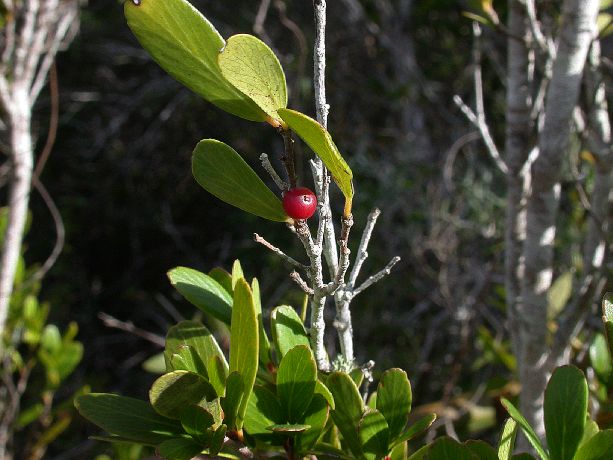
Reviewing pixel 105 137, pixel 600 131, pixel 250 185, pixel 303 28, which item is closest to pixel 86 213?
pixel 105 137

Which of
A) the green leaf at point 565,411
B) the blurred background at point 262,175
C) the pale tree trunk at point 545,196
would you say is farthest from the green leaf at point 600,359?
the blurred background at point 262,175

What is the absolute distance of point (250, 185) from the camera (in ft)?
1.77

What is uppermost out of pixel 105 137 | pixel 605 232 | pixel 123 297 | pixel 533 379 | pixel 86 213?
pixel 605 232

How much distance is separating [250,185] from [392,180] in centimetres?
229

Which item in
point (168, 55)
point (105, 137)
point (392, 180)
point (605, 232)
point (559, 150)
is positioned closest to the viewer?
point (168, 55)

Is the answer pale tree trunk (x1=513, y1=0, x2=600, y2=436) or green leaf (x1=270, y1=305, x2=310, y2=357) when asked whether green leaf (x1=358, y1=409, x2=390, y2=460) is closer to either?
green leaf (x1=270, y1=305, x2=310, y2=357)

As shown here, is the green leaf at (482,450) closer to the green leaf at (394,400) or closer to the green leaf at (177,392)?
the green leaf at (394,400)

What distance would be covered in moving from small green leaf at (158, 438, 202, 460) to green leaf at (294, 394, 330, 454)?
0.28ft

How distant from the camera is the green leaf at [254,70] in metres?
0.47

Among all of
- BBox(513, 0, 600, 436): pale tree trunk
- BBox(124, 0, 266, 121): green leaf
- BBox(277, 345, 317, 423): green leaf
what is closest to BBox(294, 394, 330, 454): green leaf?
BBox(277, 345, 317, 423): green leaf

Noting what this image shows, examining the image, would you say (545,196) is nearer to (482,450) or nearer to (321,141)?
(482,450)

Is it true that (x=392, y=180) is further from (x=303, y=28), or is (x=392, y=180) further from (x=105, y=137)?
(x=105, y=137)

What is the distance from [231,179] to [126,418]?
0.22 meters

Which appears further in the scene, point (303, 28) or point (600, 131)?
point (303, 28)
